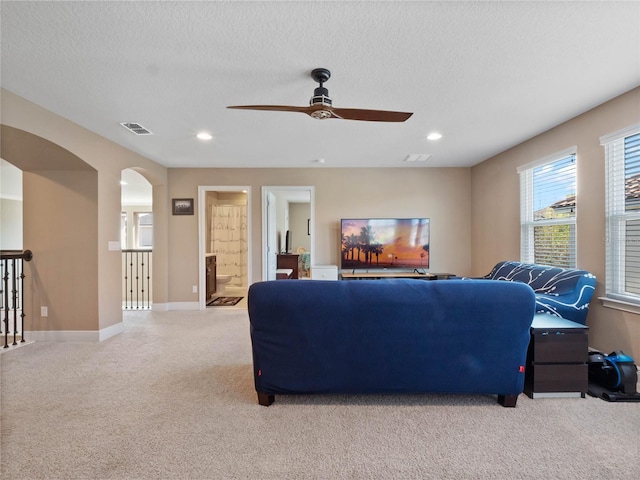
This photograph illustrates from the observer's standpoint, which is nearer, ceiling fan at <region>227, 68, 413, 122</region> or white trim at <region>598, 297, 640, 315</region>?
ceiling fan at <region>227, 68, 413, 122</region>

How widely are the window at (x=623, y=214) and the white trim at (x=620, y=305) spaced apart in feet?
0.11

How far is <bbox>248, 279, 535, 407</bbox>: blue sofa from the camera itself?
192 cm

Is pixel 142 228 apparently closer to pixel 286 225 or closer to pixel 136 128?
pixel 286 225

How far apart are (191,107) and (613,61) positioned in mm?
3384

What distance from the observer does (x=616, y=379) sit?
222cm

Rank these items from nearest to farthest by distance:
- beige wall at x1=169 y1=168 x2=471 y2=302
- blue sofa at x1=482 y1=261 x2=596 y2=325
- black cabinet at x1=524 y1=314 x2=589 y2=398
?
1. black cabinet at x1=524 y1=314 x2=589 y2=398
2. blue sofa at x1=482 y1=261 x2=596 y2=325
3. beige wall at x1=169 y1=168 x2=471 y2=302

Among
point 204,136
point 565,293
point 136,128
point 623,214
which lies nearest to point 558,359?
point 565,293

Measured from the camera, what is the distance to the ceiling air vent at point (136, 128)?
324cm

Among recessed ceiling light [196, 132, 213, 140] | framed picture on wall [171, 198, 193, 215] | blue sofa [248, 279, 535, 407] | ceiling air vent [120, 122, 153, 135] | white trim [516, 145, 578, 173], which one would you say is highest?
recessed ceiling light [196, 132, 213, 140]

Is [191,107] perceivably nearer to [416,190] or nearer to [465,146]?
[465,146]

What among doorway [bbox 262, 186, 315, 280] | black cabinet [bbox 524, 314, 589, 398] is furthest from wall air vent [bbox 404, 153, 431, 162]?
black cabinet [bbox 524, 314, 589, 398]

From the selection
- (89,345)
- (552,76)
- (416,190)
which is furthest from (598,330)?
(89,345)

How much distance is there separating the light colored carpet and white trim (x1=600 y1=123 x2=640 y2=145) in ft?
7.20

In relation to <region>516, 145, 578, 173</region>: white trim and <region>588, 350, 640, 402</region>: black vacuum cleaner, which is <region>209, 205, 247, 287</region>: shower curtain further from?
<region>588, 350, 640, 402</region>: black vacuum cleaner
